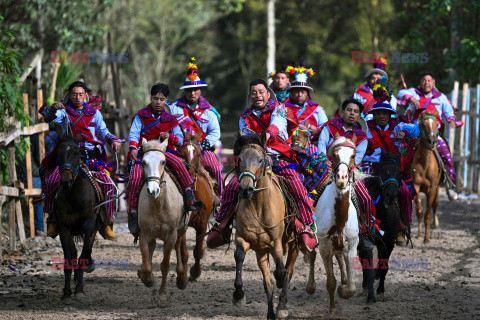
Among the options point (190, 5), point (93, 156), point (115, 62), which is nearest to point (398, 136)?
point (93, 156)

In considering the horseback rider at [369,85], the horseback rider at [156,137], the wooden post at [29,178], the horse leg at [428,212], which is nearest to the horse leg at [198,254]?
the horseback rider at [156,137]

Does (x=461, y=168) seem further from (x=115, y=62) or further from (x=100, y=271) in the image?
(x=100, y=271)

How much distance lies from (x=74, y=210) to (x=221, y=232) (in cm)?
227

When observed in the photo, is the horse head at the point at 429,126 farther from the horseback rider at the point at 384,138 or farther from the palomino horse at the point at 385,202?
the palomino horse at the point at 385,202

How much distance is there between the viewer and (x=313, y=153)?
10812 millimetres

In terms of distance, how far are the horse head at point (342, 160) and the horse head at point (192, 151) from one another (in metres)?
2.67

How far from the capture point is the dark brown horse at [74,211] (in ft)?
31.5

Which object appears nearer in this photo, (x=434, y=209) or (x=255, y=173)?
(x=255, y=173)

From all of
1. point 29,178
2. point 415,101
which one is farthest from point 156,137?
point 415,101

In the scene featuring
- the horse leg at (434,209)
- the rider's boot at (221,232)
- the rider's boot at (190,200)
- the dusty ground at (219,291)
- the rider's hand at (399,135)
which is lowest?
the dusty ground at (219,291)

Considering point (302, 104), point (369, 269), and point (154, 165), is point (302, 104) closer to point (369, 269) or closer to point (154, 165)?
point (369, 269)

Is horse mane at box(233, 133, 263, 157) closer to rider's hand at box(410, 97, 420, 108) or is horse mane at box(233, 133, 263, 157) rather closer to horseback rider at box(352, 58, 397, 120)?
horseback rider at box(352, 58, 397, 120)

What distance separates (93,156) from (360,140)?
396cm

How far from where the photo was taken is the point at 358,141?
370 inches
